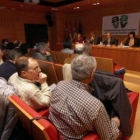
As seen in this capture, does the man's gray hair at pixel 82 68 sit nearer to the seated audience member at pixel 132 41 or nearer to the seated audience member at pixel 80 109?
the seated audience member at pixel 80 109

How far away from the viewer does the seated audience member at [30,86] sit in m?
1.27

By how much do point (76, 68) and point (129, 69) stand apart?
3589mm

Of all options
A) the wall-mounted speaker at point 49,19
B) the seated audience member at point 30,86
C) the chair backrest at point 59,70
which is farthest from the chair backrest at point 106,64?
the wall-mounted speaker at point 49,19

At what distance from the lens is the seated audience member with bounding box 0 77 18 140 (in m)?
1.11

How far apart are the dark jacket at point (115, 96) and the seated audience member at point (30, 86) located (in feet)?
1.80

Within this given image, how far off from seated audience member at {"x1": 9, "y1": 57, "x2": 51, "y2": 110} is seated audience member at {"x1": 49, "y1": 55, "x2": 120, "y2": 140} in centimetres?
30

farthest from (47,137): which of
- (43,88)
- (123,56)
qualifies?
(123,56)

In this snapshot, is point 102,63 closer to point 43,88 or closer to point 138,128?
point 138,128

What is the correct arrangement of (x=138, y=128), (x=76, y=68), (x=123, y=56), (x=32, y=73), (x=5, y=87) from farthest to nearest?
1. (x=123, y=56)
2. (x=138, y=128)
3. (x=32, y=73)
4. (x=5, y=87)
5. (x=76, y=68)

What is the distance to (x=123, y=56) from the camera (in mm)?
4102

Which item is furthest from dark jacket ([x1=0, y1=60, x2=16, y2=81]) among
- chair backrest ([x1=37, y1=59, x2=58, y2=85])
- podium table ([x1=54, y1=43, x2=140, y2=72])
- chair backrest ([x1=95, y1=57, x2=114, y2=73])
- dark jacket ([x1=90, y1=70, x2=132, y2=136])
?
podium table ([x1=54, y1=43, x2=140, y2=72])

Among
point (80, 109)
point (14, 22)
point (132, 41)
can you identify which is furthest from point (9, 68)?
point (14, 22)

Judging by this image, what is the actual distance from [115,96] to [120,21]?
19.6 feet

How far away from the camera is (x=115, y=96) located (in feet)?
3.85
